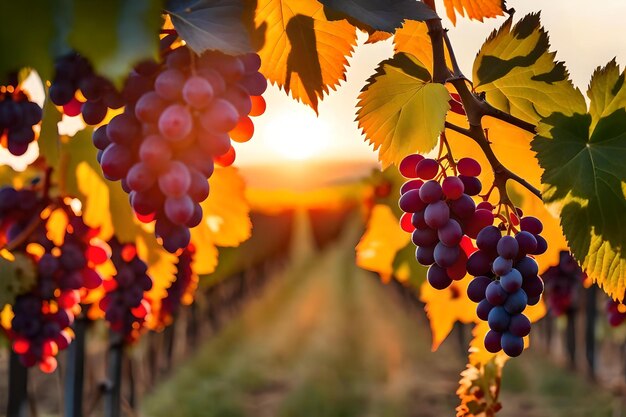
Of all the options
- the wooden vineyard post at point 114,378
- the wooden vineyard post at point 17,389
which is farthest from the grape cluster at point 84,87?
the wooden vineyard post at point 114,378

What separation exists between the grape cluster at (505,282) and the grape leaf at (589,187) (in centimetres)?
7

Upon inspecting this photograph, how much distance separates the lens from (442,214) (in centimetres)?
100

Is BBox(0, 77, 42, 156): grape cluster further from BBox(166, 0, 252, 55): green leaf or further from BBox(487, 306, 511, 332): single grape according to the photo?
BBox(487, 306, 511, 332): single grape

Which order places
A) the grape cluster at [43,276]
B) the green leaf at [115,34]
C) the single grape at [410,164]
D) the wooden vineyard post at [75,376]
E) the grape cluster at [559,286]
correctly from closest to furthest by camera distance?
the green leaf at [115,34] → the single grape at [410,164] → the grape cluster at [43,276] → the wooden vineyard post at [75,376] → the grape cluster at [559,286]

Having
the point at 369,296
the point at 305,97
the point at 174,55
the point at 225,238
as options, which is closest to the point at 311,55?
the point at 305,97

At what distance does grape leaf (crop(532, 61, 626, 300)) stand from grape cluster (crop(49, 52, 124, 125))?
19.9 inches

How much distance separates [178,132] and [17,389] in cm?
138

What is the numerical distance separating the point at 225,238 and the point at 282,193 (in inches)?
899

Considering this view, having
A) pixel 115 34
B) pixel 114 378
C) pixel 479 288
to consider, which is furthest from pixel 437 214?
pixel 114 378

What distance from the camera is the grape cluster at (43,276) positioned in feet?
6.00

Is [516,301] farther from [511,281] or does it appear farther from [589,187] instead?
[589,187]

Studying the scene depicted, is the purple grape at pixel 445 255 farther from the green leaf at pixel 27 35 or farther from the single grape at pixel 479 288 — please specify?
the green leaf at pixel 27 35

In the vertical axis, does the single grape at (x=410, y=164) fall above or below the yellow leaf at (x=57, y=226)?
above

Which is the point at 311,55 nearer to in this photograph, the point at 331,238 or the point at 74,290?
the point at 74,290
